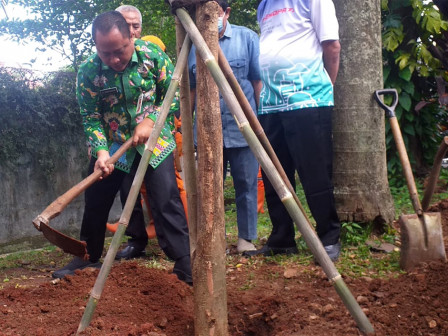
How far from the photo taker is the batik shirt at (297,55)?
3768mm

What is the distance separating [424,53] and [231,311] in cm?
539

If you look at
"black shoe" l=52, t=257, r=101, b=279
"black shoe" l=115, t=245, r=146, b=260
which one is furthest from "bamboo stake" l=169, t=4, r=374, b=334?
"black shoe" l=115, t=245, r=146, b=260

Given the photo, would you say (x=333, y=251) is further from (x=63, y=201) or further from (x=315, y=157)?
(x=63, y=201)

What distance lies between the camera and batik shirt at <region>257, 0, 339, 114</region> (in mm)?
3768

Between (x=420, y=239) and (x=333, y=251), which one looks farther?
(x=333, y=251)

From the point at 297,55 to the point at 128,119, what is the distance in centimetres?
124

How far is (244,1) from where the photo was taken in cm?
820

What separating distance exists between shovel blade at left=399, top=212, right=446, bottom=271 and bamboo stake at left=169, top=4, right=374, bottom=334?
1430 mm

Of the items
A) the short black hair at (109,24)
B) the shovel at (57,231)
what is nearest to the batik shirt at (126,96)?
the short black hair at (109,24)

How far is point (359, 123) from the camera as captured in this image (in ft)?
14.1

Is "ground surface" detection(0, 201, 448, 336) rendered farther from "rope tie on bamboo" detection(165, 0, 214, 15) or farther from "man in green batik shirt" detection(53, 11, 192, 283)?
"rope tie on bamboo" detection(165, 0, 214, 15)

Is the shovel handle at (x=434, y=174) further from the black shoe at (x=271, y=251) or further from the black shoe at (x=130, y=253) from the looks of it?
the black shoe at (x=130, y=253)

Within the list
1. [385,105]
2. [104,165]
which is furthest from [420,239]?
[104,165]

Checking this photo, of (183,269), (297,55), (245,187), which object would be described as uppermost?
(297,55)
